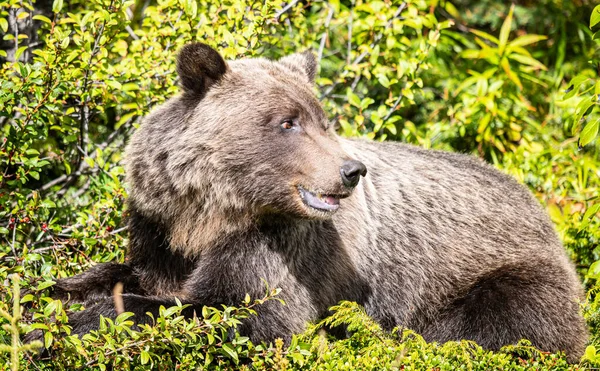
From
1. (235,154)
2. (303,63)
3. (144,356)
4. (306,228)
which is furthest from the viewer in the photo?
(303,63)

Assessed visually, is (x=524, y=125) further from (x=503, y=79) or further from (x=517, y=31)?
(x=517, y=31)

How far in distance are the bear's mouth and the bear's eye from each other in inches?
14.8

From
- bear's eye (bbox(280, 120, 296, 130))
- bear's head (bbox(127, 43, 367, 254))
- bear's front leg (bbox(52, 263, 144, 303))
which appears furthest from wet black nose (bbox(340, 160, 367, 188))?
bear's front leg (bbox(52, 263, 144, 303))

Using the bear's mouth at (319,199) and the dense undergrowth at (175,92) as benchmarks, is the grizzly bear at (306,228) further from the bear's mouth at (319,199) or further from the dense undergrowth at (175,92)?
the dense undergrowth at (175,92)

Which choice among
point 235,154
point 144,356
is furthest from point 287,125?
point 144,356

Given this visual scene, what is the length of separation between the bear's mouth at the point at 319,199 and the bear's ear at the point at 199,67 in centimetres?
85

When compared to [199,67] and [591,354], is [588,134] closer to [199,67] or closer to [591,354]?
[591,354]

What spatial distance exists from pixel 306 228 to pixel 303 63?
116cm

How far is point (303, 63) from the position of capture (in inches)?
196

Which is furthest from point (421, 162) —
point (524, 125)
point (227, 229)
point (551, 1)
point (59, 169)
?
point (551, 1)

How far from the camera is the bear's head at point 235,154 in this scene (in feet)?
13.8

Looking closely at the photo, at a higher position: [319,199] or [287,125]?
[287,125]

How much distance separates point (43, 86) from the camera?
16.2 ft

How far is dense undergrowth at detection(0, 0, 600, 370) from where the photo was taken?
3.95m
